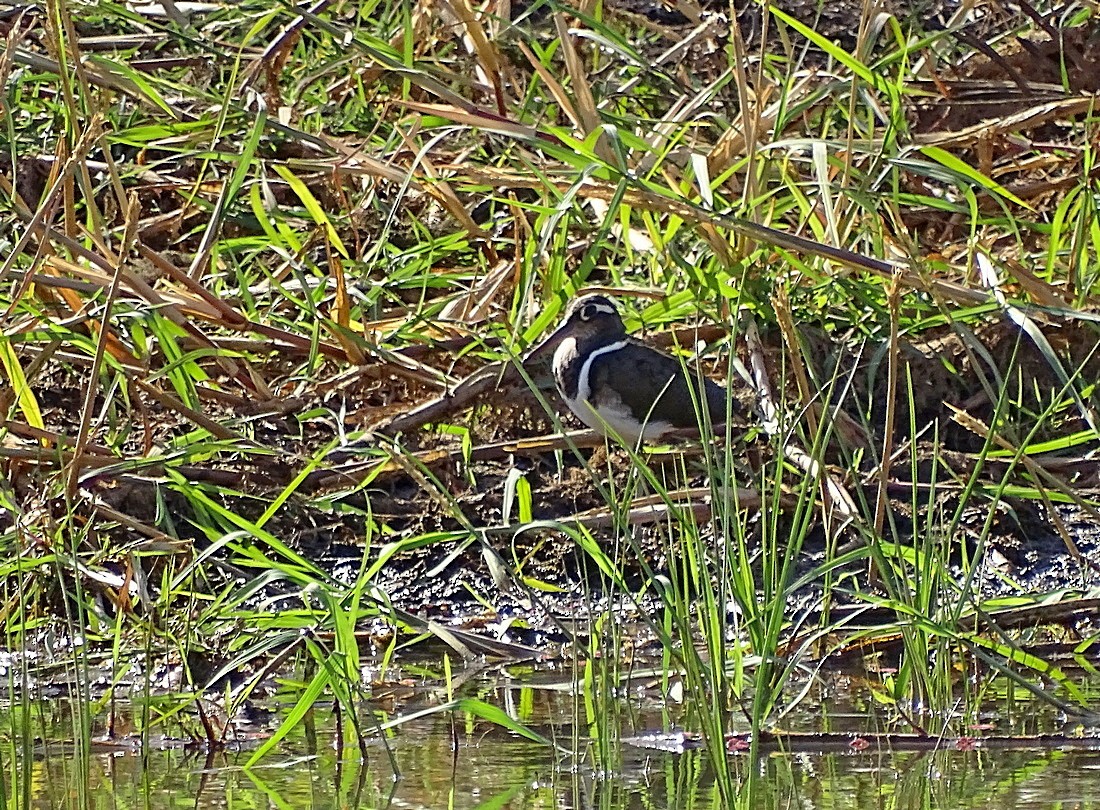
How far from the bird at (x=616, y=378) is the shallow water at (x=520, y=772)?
1.40m

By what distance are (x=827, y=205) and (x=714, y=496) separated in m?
1.41

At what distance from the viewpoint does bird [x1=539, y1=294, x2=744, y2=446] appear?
4.57 meters

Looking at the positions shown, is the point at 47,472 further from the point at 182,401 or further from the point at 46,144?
the point at 46,144

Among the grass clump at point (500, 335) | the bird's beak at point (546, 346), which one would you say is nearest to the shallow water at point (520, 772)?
the grass clump at point (500, 335)

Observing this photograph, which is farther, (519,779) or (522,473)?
(522,473)

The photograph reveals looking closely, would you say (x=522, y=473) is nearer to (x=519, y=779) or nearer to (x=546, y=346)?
(x=546, y=346)

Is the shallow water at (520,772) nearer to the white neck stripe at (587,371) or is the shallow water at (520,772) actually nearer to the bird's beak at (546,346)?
the white neck stripe at (587,371)

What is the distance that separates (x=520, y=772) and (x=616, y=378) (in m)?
1.81

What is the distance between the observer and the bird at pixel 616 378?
457 centimetres

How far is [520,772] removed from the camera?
9.71ft

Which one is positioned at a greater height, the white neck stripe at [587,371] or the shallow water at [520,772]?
the white neck stripe at [587,371]

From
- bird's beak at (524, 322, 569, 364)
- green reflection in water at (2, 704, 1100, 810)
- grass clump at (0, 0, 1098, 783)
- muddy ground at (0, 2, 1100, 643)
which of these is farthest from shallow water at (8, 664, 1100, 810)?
bird's beak at (524, 322, 569, 364)

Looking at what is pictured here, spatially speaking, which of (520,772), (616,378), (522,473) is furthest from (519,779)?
(616,378)

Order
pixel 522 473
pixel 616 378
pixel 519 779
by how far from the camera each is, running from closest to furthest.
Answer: pixel 519 779 < pixel 522 473 < pixel 616 378
